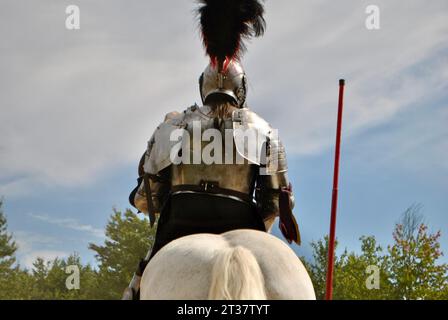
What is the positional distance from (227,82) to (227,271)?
2764 millimetres

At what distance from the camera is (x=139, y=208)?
6.00 m

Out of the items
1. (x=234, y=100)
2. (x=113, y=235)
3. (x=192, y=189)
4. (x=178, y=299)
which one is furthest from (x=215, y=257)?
(x=113, y=235)

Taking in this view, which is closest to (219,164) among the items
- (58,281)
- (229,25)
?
(229,25)

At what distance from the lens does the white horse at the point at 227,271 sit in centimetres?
341

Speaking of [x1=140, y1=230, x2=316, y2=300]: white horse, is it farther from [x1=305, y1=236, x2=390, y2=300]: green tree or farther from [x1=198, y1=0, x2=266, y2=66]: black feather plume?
[x1=305, y1=236, x2=390, y2=300]: green tree

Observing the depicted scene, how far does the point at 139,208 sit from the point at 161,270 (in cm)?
220

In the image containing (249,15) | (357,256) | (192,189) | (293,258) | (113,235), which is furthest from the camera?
(113,235)

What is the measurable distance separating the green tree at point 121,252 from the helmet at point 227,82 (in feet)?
93.5

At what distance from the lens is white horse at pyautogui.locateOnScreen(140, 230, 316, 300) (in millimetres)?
3414

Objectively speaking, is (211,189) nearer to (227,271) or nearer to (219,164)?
(219,164)

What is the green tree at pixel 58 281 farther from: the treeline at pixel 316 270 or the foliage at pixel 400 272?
the foliage at pixel 400 272

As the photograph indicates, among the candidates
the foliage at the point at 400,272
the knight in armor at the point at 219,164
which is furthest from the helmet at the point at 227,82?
the foliage at the point at 400,272

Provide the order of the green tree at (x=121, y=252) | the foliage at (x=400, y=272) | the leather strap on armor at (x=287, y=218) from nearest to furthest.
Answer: the leather strap on armor at (x=287, y=218)
the foliage at (x=400, y=272)
the green tree at (x=121, y=252)
